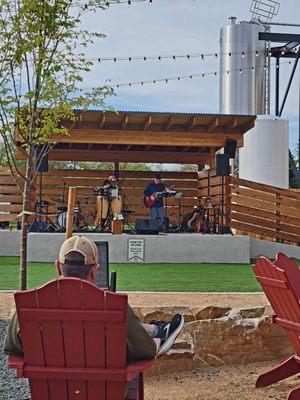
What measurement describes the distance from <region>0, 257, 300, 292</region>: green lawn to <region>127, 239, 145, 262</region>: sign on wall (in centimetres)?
61

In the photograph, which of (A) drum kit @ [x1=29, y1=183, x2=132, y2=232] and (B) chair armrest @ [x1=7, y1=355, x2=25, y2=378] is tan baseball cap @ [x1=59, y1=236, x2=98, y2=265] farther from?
(A) drum kit @ [x1=29, y1=183, x2=132, y2=232]

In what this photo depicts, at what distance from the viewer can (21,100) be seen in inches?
246

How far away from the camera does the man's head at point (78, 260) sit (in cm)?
282

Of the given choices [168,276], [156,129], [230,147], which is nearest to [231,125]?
[230,147]

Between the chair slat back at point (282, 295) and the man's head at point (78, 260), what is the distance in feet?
4.97

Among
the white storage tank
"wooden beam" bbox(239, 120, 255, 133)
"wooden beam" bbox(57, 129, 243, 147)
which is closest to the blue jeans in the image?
"wooden beam" bbox(57, 129, 243, 147)

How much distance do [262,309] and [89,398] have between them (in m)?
3.26

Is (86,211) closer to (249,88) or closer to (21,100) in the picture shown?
(249,88)

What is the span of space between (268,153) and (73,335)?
16.6m

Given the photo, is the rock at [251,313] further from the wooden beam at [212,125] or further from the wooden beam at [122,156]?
the wooden beam at [122,156]

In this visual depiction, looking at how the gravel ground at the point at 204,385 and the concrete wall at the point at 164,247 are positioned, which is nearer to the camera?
the gravel ground at the point at 204,385

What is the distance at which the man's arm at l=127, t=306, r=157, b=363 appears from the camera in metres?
2.78

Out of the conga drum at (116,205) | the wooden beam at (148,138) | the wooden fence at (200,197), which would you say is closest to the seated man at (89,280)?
the wooden fence at (200,197)

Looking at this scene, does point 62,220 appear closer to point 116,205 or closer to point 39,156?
point 116,205
